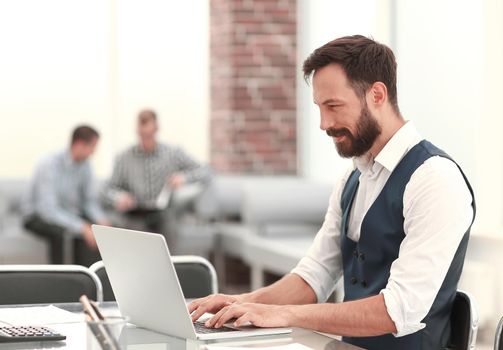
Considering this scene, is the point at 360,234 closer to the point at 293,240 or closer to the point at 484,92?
the point at 484,92

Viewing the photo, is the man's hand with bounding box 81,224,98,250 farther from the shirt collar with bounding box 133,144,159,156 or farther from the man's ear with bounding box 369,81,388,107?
the man's ear with bounding box 369,81,388,107

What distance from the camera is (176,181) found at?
752cm

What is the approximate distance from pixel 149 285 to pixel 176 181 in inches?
206

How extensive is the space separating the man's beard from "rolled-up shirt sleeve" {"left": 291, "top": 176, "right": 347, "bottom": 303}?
0.28m

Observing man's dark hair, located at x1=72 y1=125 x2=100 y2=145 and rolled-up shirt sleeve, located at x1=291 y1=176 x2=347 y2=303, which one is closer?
rolled-up shirt sleeve, located at x1=291 y1=176 x2=347 y2=303

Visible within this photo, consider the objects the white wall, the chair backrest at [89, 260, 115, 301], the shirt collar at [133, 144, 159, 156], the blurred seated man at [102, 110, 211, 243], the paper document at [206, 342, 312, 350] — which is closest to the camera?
the paper document at [206, 342, 312, 350]

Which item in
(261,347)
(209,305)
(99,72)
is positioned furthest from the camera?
(99,72)

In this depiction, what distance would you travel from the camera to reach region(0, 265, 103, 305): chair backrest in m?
3.08

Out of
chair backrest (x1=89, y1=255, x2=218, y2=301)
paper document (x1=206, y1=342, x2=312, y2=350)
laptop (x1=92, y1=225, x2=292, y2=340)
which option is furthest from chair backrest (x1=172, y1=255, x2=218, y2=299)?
paper document (x1=206, y1=342, x2=312, y2=350)

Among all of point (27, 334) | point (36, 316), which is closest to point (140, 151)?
point (36, 316)

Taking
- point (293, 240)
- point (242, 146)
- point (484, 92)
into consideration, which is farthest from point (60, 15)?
point (484, 92)

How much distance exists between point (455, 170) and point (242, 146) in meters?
5.81

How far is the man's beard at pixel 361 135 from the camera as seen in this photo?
2562 mm

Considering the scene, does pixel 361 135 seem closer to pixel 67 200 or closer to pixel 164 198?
pixel 164 198
